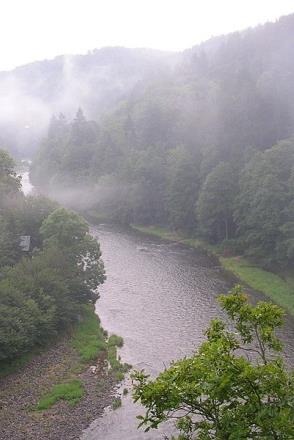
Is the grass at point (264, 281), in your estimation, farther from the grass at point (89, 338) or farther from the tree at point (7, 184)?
the tree at point (7, 184)

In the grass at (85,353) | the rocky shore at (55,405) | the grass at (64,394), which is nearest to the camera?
the rocky shore at (55,405)

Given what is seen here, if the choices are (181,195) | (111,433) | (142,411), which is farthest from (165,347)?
(181,195)

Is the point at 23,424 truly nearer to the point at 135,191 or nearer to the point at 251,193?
the point at 251,193

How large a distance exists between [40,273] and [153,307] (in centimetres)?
1334

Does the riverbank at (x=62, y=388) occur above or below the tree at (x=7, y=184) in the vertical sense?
below

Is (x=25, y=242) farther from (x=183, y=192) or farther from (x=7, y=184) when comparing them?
(x=183, y=192)

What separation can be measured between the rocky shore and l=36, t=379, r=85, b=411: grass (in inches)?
13.3

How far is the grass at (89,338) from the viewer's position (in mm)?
40062

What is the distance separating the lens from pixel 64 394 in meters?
33.3

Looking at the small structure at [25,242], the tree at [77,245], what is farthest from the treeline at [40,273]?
the small structure at [25,242]

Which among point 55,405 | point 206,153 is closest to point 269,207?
point 206,153

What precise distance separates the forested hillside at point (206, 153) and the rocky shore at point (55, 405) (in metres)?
32.3

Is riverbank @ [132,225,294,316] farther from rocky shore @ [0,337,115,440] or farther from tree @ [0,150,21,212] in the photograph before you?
tree @ [0,150,21,212]

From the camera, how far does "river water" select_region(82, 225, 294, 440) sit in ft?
104
